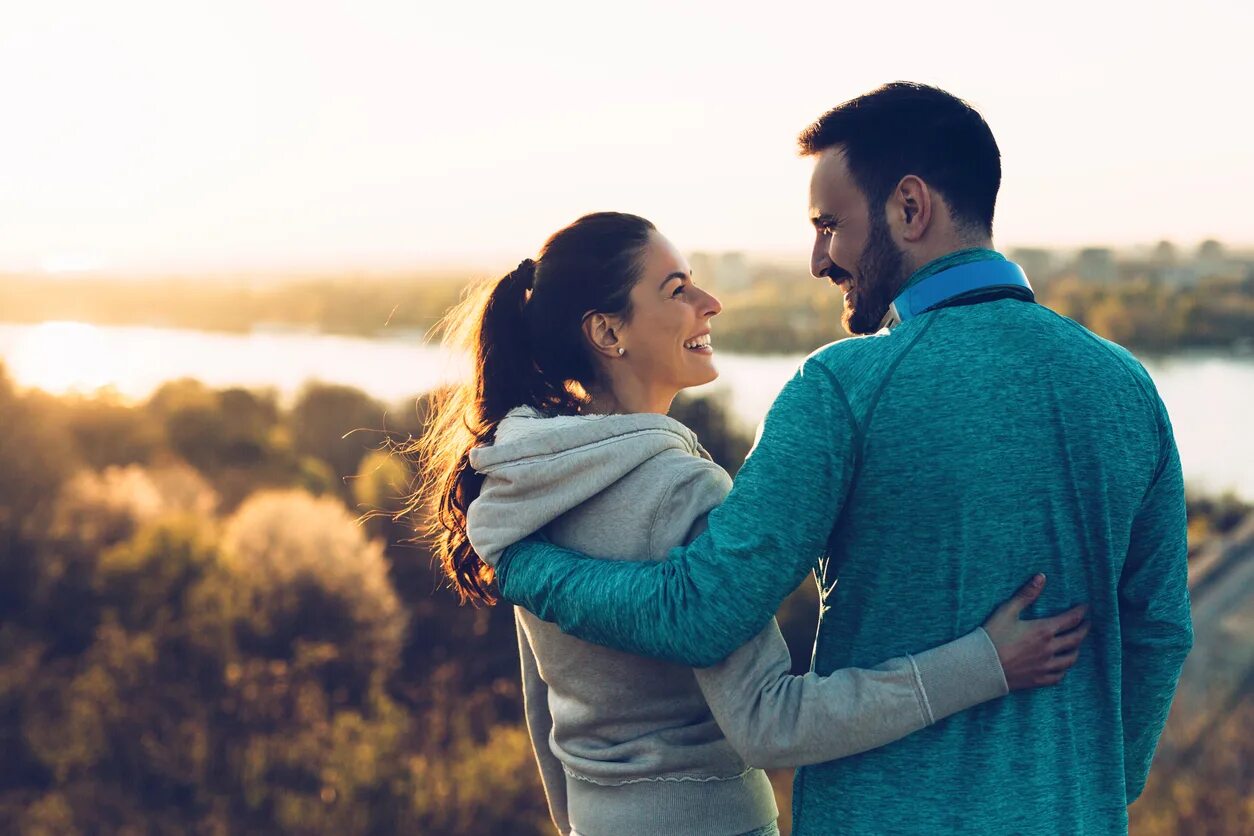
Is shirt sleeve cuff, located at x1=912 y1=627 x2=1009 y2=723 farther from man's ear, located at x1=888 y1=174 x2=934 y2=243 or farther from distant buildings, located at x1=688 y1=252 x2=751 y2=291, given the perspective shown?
distant buildings, located at x1=688 y1=252 x2=751 y2=291

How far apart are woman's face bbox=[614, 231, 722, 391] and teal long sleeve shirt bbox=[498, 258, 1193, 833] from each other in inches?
18.5

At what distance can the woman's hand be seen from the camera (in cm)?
153

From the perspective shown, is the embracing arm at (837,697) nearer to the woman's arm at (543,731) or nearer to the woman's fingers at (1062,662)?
the woman's fingers at (1062,662)

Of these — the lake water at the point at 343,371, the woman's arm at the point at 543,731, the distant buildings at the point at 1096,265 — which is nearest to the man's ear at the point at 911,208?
the woman's arm at the point at 543,731

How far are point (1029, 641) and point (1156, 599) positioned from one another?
0.31 metres

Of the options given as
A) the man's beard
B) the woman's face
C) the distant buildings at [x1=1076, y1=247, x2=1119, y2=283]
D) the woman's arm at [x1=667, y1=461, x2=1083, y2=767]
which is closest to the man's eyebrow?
the woman's face

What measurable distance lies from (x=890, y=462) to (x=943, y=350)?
6.5 inches

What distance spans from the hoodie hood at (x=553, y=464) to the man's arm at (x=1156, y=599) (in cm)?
68

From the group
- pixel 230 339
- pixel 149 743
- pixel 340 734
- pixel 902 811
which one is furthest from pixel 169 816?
pixel 230 339

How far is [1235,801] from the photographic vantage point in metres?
5.56

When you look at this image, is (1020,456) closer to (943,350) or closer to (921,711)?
(943,350)

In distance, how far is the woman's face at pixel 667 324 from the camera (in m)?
2.00

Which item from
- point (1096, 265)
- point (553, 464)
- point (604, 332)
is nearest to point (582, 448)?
point (553, 464)

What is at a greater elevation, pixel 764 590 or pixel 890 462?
pixel 890 462
